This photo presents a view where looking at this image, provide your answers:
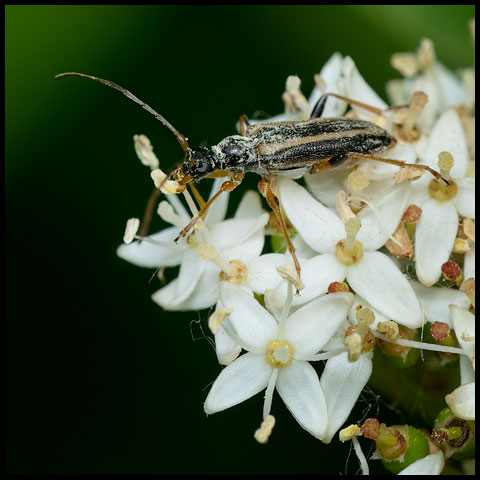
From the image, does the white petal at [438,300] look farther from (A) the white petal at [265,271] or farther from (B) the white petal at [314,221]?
(A) the white petal at [265,271]

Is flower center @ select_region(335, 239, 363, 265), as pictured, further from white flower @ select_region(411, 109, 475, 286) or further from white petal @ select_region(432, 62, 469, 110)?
white petal @ select_region(432, 62, 469, 110)

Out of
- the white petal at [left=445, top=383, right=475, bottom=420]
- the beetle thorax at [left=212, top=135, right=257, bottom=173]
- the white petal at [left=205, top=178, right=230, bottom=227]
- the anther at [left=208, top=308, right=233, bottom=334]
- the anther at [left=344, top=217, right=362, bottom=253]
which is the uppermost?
A: the beetle thorax at [left=212, top=135, right=257, bottom=173]

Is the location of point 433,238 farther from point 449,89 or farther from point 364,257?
Result: point 449,89

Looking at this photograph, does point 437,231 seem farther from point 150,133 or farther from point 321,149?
point 150,133

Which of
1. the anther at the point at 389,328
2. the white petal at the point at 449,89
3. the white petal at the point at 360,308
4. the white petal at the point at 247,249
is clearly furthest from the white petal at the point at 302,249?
the white petal at the point at 449,89

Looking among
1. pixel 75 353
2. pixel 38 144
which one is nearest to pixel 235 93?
pixel 38 144

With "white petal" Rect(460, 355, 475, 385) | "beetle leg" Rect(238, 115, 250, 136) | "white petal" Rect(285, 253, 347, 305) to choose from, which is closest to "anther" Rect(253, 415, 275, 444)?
"white petal" Rect(285, 253, 347, 305)
